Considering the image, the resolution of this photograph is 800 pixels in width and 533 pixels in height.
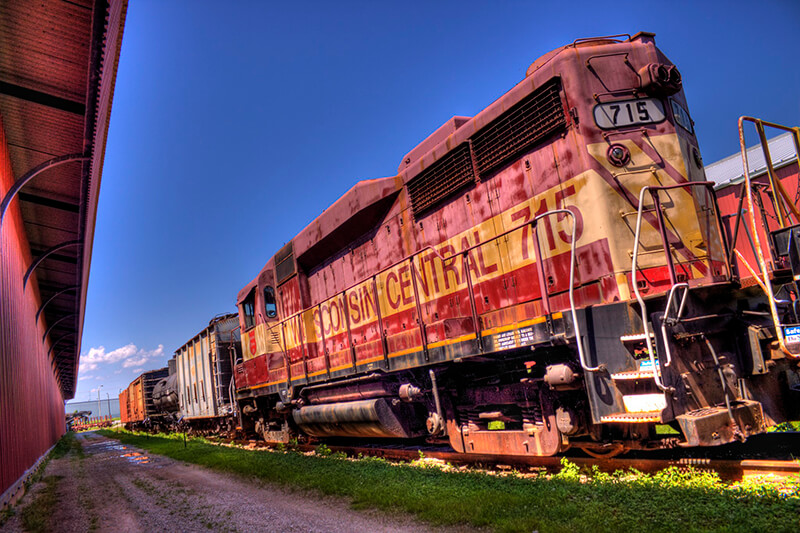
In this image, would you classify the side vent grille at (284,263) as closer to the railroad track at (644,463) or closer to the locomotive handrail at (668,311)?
the railroad track at (644,463)

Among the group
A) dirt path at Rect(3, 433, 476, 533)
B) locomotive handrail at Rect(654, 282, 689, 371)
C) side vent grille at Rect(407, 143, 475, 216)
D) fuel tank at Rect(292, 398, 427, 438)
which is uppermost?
side vent grille at Rect(407, 143, 475, 216)

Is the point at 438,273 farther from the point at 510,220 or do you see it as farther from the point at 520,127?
the point at 520,127

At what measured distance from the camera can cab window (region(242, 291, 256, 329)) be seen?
13.4 m

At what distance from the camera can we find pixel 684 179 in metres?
5.72

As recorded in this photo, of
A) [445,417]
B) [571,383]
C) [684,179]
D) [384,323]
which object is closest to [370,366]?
[384,323]

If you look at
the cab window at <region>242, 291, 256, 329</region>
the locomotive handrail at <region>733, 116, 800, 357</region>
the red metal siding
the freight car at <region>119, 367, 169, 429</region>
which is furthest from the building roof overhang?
the freight car at <region>119, 367, 169, 429</region>

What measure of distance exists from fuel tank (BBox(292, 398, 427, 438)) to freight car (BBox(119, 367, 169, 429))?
77.2ft

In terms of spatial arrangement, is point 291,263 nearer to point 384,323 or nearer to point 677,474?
point 384,323

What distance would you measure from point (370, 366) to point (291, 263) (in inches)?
156

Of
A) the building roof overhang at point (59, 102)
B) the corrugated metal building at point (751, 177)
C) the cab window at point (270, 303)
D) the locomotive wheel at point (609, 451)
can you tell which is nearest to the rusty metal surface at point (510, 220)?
the locomotive wheel at point (609, 451)

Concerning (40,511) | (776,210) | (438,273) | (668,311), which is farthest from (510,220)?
(40,511)

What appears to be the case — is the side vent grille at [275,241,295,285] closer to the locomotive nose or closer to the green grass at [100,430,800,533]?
the green grass at [100,430,800,533]

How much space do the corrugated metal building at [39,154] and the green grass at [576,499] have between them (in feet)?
18.1

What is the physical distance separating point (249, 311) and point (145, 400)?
23.3 meters
